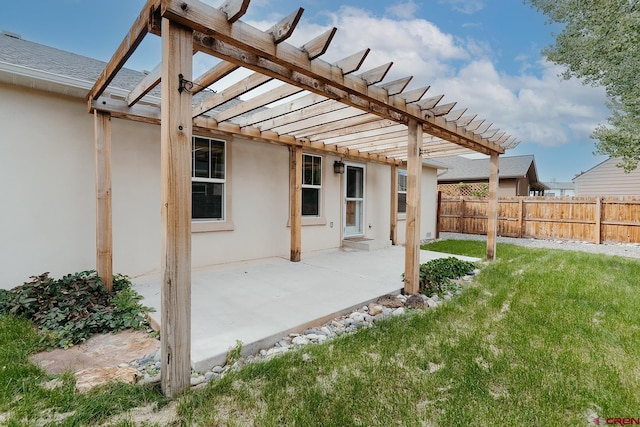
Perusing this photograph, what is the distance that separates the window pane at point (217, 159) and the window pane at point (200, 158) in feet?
0.36

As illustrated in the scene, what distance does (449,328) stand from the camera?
338 cm

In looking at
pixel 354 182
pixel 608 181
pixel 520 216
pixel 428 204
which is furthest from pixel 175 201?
pixel 608 181

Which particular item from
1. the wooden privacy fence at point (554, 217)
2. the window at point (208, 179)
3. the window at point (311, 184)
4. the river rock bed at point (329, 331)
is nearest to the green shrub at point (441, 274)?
the river rock bed at point (329, 331)

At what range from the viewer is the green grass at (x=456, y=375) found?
1994mm

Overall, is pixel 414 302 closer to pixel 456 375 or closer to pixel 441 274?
pixel 441 274

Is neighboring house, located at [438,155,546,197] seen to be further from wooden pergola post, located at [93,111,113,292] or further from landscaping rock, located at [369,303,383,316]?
wooden pergola post, located at [93,111,113,292]

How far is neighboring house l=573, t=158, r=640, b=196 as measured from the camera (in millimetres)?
15812

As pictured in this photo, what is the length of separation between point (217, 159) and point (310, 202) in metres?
2.60

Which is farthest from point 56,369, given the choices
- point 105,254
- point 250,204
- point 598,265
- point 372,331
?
point 598,265

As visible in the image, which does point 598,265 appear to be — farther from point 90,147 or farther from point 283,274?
point 90,147

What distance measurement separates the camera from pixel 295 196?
658 cm

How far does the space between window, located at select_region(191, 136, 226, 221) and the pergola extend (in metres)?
0.56

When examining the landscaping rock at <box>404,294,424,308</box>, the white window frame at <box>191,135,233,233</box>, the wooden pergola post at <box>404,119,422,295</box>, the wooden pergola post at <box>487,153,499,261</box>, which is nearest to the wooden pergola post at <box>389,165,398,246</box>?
the wooden pergola post at <box>487,153,499,261</box>

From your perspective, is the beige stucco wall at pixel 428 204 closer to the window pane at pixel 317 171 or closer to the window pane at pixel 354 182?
the window pane at pixel 354 182
